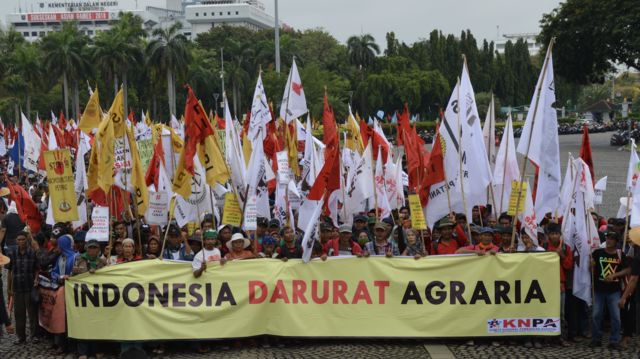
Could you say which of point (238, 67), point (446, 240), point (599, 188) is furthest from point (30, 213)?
point (238, 67)

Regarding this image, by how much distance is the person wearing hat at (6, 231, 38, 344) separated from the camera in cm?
978

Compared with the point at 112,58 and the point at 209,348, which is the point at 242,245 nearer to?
the point at 209,348

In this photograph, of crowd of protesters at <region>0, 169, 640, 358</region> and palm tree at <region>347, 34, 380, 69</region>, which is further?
palm tree at <region>347, 34, 380, 69</region>

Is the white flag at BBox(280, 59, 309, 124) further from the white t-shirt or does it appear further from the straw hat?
the white t-shirt

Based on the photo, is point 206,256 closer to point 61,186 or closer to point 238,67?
point 61,186

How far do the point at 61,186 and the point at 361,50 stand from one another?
3548 inches

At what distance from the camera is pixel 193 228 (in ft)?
43.1

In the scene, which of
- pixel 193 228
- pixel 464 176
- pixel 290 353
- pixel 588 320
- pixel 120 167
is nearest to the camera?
pixel 290 353

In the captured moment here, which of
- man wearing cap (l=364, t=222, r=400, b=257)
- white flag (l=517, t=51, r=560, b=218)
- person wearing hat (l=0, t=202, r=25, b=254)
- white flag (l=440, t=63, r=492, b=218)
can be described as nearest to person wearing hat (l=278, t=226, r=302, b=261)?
man wearing cap (l=364, t=222, r=400, b=257)

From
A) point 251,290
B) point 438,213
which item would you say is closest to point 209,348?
point 251,290

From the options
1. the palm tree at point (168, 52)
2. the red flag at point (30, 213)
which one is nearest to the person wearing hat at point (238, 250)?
the red flag at point (30, 213)

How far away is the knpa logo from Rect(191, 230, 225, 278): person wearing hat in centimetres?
305

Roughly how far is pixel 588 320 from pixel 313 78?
59582 mm

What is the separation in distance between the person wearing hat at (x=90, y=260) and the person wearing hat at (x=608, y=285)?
530 centimetres
